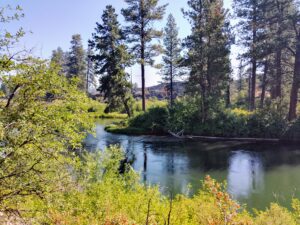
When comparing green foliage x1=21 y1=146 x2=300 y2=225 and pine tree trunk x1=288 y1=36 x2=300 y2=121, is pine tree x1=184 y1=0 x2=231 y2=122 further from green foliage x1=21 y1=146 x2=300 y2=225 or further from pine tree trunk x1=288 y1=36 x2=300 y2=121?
green foliage x1=21 y1=146 x2=300 y2=225

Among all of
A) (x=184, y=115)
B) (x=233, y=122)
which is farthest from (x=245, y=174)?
(x=184, y=115)

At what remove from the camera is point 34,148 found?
488cm

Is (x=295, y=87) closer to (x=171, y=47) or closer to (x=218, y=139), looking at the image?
(x=218, y=139)

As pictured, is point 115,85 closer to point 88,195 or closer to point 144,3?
point 144,3

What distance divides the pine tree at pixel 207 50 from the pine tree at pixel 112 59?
22.6 ft

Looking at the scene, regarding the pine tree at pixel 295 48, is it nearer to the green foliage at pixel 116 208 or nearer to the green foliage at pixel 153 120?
the green foliage at pixel 153 120

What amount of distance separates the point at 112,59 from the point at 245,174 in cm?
1818

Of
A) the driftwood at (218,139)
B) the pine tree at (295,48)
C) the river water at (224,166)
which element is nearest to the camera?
the river water at (224,166)

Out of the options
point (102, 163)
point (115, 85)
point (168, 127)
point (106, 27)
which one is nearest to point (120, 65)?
point (115, 85)

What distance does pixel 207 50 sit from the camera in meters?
22.6

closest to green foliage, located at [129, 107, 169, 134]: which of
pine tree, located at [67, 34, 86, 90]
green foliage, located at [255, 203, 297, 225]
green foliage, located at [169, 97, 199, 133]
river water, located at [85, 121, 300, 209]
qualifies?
green foliage, located at [169, 97, 199, 133]

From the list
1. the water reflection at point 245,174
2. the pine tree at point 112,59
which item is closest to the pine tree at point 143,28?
the pine tree at point 112,59

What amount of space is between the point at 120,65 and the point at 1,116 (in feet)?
77.2

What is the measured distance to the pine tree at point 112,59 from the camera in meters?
27.1
